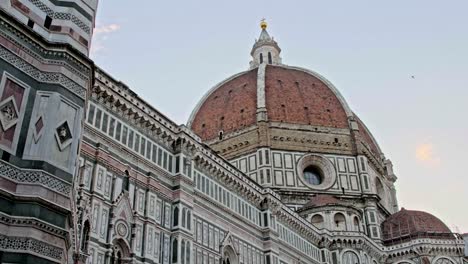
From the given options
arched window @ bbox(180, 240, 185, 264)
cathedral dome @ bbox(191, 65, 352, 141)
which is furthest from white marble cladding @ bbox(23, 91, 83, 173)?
cathedral dome @ bbox(191, 65, 352, 141)

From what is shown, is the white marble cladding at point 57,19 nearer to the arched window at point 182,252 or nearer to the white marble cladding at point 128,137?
the white marble cladding at point 128,137

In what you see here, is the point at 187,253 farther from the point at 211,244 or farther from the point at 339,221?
the point at 339,221

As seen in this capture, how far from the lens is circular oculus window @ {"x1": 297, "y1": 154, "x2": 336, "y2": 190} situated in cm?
4968

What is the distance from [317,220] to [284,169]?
7382 millimetres

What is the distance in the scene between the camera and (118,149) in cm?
2278

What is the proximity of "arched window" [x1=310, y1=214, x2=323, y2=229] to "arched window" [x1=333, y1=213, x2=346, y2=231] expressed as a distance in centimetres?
119

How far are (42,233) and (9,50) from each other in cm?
341

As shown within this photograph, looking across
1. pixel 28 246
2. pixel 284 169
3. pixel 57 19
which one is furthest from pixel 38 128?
pixel 284 169

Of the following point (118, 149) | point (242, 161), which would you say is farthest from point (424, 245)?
point (118, 149)

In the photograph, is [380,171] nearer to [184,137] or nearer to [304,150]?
[304,150]

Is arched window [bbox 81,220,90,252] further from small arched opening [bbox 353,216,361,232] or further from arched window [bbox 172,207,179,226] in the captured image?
small arched opening [bbox 353,216,361,232]

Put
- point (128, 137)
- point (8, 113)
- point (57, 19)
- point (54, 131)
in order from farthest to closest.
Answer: point (128, 137) → point (57, 19) → point (54, 131) → point (8, 113)

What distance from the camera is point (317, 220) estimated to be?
4341cm

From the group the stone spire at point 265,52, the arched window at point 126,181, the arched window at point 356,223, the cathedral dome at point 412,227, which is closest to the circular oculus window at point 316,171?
the arched window at point 356,223
